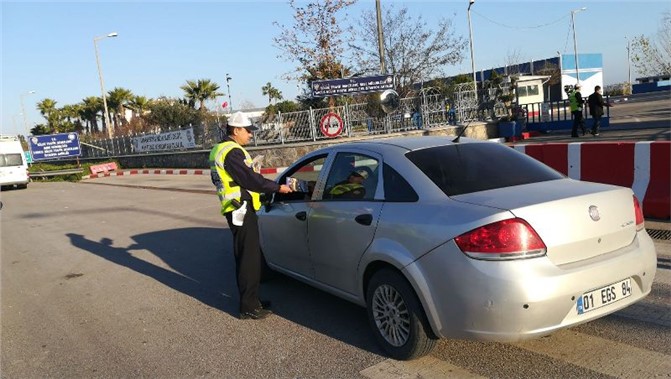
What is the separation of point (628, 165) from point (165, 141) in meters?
24.0

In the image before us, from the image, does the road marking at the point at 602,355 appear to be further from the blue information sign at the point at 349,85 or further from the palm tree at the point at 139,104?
the palm tree at the point at 139,104

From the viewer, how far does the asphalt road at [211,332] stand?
143 inches

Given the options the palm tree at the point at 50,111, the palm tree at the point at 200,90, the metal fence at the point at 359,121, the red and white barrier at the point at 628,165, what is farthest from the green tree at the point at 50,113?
the red and white barrier at the point at 628,165

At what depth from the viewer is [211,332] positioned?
4.72 metres

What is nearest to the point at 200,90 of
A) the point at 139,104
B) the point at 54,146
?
the point at 139,104

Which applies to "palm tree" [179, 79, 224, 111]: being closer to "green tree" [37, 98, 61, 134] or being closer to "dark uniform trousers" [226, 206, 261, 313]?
"green tree" [37, 98, 61, 134]

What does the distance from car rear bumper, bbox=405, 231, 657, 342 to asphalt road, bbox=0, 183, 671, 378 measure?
401 millimetres

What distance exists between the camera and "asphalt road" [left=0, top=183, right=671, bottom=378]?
3.64m

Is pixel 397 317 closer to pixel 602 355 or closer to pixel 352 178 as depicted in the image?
pixel 352 178

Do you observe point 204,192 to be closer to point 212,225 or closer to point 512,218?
point 212,225

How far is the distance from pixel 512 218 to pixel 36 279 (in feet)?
21.7

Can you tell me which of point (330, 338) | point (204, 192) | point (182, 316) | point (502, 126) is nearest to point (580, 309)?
point (330, 338)

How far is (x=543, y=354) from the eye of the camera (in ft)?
12.1

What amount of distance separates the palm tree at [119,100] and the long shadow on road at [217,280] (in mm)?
53868
